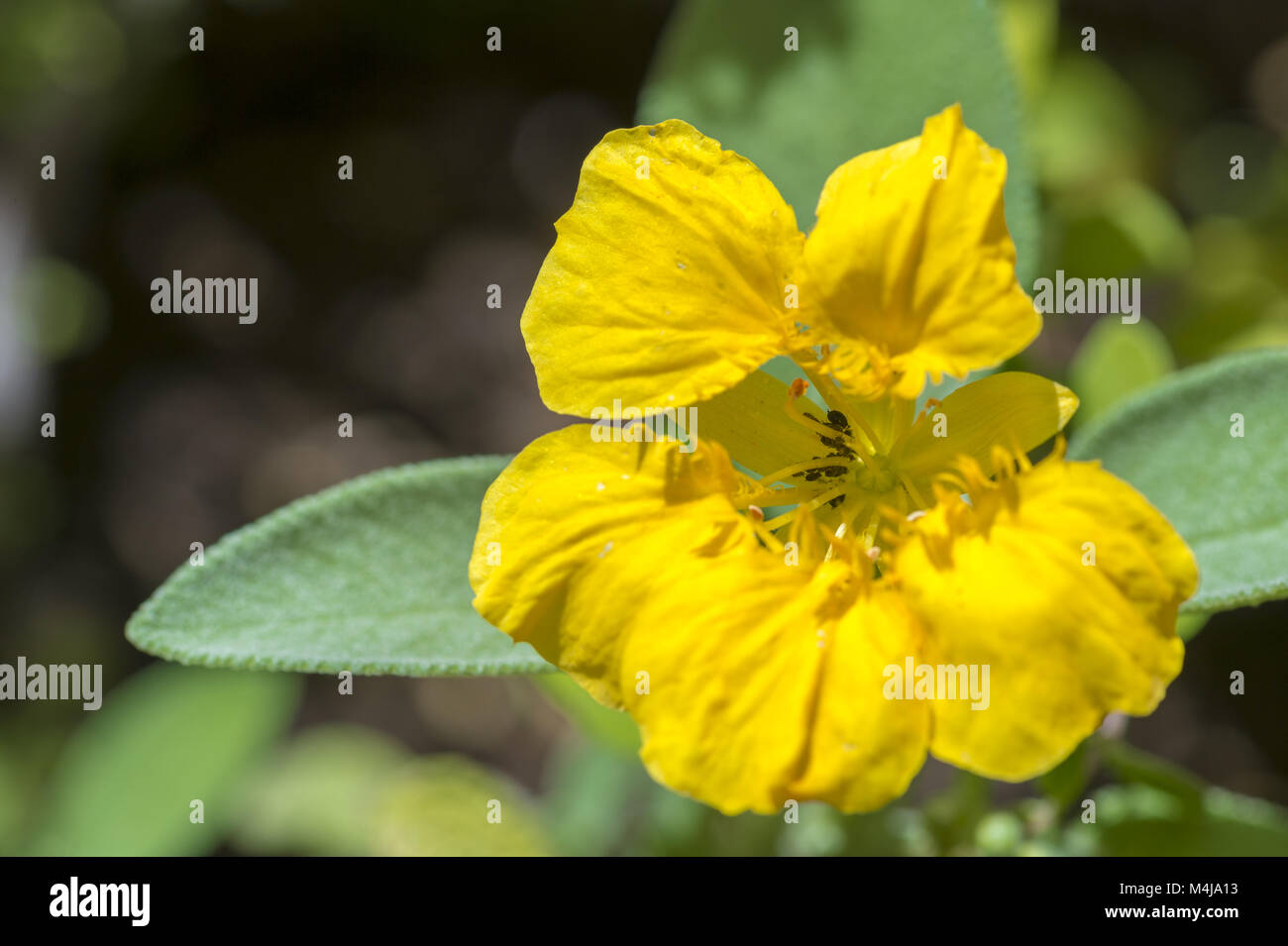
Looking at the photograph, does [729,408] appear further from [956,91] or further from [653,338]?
[956,91]

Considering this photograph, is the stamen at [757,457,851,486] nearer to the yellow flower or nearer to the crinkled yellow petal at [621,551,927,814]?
the yellow flower

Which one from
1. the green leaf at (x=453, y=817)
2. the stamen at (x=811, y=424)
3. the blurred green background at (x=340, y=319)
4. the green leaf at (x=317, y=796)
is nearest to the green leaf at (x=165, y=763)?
the blurred green background at (x=340, y=319)

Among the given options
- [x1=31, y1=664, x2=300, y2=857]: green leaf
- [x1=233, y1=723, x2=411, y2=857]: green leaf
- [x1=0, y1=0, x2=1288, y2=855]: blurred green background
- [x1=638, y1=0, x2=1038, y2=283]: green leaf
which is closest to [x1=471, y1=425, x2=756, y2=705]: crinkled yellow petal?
[x1=638, y1=0, x2=1038, y2=283]: green leaf

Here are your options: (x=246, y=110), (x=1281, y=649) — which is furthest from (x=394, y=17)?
(x=1281, y=649)

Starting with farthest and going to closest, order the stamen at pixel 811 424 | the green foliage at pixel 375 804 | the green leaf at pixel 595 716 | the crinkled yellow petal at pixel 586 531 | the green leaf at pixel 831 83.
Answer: the green foliage at pixel 375 804 < the green leaf at pixel 595 716 < the green leaf at pixel 831 83 < the stamen at pixel 811 424 < the crinkled yellow petal at pixel 586 531

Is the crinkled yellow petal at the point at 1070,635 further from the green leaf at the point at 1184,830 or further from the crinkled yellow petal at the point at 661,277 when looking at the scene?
the green leaf at the point at 1184,830
